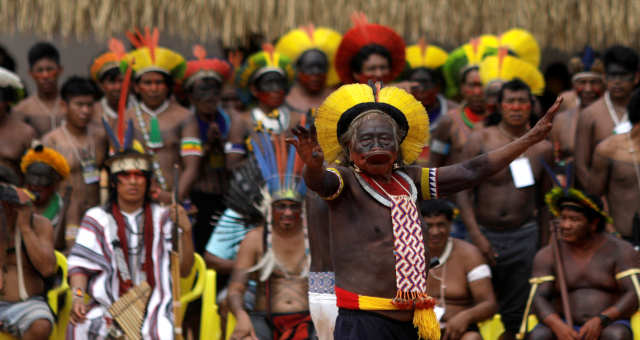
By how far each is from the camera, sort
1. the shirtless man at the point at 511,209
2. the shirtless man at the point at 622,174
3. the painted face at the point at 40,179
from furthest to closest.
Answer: the shirtless man at the point at 511,209 < the shirtless man at the point at 622,174 < the painted face at the point at 40,179

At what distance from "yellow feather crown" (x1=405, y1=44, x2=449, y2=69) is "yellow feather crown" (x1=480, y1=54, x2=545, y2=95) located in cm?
73

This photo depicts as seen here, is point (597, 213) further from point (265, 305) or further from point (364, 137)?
point (364, 137)

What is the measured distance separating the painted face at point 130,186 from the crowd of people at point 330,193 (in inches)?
0.6

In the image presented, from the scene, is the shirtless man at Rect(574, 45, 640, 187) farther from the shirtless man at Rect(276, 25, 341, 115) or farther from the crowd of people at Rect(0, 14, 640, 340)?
the shirtless man at Rect(276, 25, 341, 115)

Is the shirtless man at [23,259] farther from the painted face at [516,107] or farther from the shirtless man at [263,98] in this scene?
the painted face at [516,107]

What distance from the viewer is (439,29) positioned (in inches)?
379

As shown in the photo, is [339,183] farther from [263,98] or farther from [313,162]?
[263,98]

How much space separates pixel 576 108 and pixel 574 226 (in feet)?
7.68

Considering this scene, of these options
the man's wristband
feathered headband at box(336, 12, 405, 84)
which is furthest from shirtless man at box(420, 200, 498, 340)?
feathered headband at box(336, 12, 405, 84)

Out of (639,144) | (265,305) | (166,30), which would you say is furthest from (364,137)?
(166,30)

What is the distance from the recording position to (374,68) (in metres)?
7.21

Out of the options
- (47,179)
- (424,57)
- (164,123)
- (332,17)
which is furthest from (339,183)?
(332,17)

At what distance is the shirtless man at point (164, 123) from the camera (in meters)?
7.48

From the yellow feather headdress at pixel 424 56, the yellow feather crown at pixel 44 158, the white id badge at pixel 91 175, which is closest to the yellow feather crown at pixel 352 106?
the yellow feather crown at pixel 44 158
